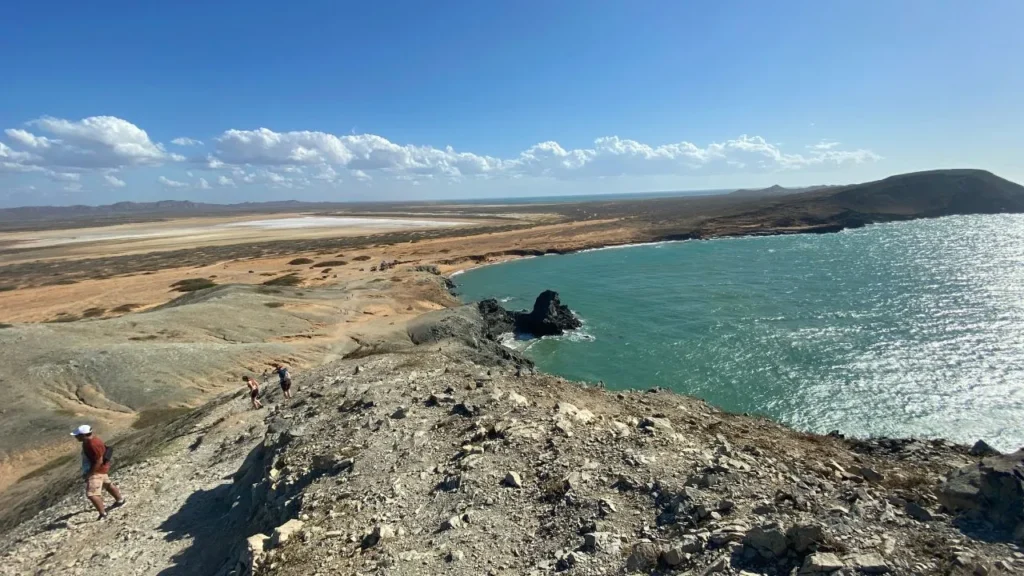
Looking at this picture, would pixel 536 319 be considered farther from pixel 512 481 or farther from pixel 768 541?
pixel 768 541

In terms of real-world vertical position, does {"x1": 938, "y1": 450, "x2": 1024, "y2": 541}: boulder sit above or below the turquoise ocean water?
above

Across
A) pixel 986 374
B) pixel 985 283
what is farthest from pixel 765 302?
pixel 985 283

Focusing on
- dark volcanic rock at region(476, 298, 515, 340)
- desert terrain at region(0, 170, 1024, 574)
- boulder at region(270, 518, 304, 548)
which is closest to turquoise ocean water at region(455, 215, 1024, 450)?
dark volcanic rock at region(476, 298, 515, 340)

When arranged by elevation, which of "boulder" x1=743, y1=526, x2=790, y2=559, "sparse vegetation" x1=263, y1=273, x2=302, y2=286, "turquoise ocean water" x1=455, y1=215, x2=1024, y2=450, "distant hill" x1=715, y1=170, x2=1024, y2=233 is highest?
"distant hill" x1=715, y1=170, x2=1024, y2=233

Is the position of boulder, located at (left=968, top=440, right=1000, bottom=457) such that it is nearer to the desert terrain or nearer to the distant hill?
the desert terrain

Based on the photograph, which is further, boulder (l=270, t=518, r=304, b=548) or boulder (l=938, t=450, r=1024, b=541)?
boulder (l=270, t=518, r=304, b=548)

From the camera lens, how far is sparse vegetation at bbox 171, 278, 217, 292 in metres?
61.4

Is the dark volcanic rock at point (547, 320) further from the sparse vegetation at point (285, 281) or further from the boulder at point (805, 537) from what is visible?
the sparse vegetation at point (285, 281)

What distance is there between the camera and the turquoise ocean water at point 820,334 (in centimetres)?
2400

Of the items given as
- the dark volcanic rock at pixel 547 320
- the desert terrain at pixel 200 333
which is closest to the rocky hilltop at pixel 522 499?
the desert terrain at pixel 200 333

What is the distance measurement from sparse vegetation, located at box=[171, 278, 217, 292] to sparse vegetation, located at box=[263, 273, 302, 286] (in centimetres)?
664

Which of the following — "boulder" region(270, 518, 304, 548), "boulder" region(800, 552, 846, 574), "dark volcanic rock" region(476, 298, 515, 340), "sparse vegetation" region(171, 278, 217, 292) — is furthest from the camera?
"sparse vegetation" region(171, 278, 217, 292)

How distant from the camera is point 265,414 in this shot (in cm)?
1920

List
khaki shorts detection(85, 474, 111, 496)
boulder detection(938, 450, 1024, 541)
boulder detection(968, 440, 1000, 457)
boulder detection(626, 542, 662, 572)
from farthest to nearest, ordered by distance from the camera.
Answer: boulder detection(968, 440, 1000, 457) → khaki shorts detection(85, 474, 111, 496) → boulder detection(938, 450, 1024, 541) → boulder detection(626, 542, 662, 572)
